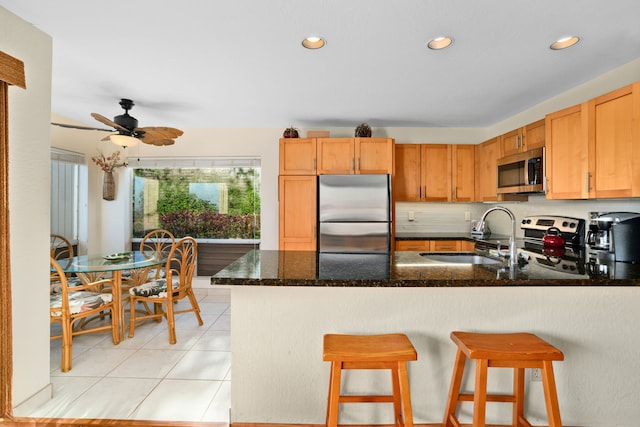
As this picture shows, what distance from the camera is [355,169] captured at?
374 cm

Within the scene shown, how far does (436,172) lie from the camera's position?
4.06 m

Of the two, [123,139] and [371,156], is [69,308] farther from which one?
[371,156]

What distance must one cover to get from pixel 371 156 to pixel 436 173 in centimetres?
94

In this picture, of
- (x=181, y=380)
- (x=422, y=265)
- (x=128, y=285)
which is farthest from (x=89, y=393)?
(x=422, y=265)

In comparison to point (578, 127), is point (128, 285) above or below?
below

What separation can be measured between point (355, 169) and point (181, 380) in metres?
2.64

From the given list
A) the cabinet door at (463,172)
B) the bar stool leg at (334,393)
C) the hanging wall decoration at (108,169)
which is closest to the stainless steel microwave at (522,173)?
the cabinet door at (463,172)

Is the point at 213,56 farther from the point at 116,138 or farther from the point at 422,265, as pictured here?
the point at 422,265

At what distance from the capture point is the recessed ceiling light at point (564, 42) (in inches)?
79.5

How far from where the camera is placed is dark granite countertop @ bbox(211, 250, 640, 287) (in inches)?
57.5

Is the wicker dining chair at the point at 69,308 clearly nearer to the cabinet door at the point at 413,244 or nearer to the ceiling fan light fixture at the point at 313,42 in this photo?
the ceiling fan light fixture at the point at 313,42

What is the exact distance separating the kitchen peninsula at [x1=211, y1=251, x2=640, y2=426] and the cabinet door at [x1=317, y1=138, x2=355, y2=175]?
2.16 metres

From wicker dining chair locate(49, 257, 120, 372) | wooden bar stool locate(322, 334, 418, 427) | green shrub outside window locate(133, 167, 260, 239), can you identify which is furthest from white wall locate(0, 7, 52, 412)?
green shrub outside window locate(133, 167, 260, 239)

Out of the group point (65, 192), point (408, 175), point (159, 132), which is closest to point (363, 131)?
point (408, 175)
